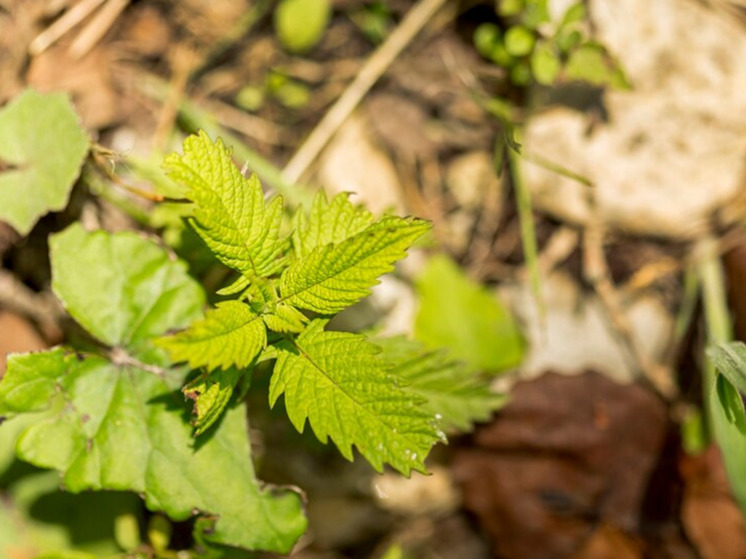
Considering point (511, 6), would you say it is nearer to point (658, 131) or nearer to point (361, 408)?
point (658, 131)

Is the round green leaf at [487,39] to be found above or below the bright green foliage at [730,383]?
above

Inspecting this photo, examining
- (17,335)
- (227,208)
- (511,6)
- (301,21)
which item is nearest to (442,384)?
(227,208)

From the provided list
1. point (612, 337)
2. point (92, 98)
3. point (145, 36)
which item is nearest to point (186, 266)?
point (92, 98)

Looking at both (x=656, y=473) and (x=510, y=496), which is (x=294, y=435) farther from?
(x=656, y=473)

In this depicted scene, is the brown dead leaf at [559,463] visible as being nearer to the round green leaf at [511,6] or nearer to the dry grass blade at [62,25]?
the round green leaf at [511,6]

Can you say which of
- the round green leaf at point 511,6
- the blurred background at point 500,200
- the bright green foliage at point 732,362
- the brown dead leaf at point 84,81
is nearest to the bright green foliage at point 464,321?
the blurred background at point 500,200

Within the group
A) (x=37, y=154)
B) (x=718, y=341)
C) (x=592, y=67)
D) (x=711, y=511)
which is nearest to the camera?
(x=37, y=154)

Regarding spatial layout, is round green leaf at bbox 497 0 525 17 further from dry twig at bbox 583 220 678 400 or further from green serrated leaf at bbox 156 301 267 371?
green serrated leaf at bbox 156 301 267 371
